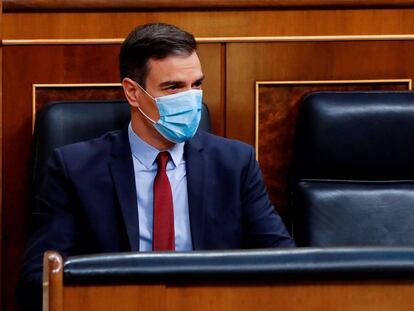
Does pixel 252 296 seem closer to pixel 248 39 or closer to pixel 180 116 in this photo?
pixel 180 116

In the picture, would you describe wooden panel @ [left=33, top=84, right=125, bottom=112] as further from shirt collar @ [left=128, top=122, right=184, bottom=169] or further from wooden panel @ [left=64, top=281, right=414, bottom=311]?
wooden panel @ [left=64, top=281, right=414, bottom=311]

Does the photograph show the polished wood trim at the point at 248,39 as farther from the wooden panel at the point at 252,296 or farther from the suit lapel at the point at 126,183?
the wooden panel at the point at 252,296

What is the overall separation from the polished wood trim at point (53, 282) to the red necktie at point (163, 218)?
469 millimetres

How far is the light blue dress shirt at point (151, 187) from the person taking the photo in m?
1.13

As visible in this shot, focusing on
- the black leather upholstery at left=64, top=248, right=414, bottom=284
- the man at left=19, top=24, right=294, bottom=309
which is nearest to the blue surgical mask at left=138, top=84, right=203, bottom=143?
the man at left=19, top=24, right=294, bottom=309

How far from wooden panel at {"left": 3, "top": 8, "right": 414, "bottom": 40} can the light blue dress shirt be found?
0.27 meters

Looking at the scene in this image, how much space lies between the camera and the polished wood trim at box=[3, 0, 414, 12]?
139 cm

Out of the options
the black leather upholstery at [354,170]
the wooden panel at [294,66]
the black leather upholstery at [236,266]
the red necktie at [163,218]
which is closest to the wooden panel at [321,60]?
the wooden panel at [294,66]

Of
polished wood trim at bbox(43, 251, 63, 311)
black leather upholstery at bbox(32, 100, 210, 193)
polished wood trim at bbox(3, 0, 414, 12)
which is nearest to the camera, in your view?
polished wood trim at bbox(43, 251, 63, 311)

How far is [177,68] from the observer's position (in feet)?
3.80

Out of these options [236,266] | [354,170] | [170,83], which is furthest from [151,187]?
[236,266]

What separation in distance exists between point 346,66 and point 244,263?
2.64ft

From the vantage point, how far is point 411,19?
141cm

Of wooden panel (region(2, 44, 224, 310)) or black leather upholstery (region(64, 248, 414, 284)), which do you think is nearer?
black leather upholstery (region(64, 248, 414, 284))
